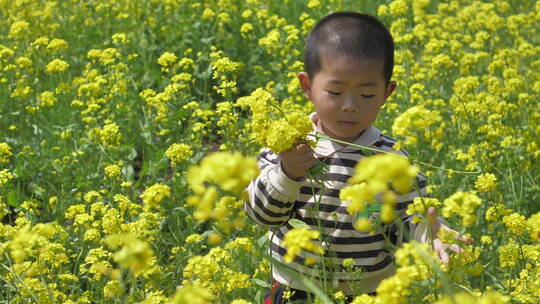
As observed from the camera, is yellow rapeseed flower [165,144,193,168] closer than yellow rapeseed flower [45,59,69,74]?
Yes

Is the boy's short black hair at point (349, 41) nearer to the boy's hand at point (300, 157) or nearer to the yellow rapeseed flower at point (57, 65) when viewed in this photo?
the boy's hand at point (300, 157)

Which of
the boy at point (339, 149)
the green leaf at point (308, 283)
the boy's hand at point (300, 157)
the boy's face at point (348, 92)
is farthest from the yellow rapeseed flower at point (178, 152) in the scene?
the green leaf at point (308, 283)

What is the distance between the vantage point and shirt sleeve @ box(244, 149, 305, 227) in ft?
7.00

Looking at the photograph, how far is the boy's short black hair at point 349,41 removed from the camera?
7.43 feet

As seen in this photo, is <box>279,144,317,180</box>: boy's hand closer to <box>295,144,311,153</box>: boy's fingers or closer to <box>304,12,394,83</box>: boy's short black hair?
<box>295,144,311,153</box>: boy's fingers

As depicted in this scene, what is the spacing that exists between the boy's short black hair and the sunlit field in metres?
0.20

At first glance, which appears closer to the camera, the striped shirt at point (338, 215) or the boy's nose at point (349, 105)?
the boy's nose at point (349, 105)

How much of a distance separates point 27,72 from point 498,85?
2810 mm

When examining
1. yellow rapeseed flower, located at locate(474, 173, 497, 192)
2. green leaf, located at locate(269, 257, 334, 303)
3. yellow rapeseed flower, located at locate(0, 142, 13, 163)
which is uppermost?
green leaf, located at locate(269, 257, 334, 303)

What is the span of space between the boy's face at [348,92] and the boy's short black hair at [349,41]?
26 mm

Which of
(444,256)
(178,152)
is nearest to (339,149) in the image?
(444,256)

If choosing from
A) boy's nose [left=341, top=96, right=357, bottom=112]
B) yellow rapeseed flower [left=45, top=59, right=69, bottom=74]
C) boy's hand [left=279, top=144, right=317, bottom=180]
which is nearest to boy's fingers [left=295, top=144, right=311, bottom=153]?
boy's hand [left=279, top=144, right=317, bottom=180]

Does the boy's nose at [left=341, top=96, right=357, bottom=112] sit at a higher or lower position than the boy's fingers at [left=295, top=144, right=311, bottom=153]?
higher

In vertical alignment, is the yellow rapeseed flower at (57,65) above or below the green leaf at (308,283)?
below
